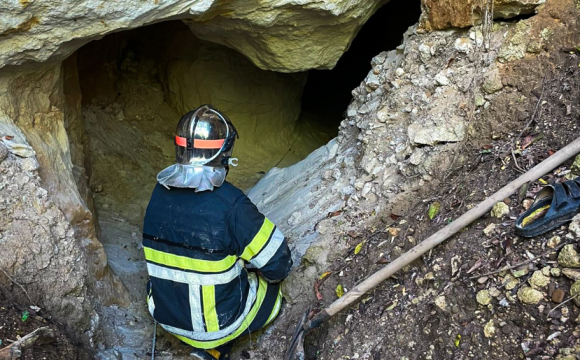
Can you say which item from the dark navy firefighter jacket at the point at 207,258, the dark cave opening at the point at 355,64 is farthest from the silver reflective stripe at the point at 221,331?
the dark cave opening at the point at 355,64

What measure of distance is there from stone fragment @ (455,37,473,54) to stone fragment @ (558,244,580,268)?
1.54 meters

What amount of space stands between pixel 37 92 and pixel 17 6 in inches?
34.6

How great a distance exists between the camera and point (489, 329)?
1905mm

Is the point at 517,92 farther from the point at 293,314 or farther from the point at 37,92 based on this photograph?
the point at 37,92

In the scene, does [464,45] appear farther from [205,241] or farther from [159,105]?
[159,105]

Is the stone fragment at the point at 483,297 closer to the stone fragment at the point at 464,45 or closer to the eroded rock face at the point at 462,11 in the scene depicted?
the stone fragment at the point at 464,45

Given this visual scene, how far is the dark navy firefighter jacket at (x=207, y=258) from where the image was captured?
2533 millimetres

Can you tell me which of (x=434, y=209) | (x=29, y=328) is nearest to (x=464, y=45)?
(x=434, y=209)

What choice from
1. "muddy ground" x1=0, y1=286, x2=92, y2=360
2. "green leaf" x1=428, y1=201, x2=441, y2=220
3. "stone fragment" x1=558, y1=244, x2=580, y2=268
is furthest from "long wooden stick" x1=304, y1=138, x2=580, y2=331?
"muddy ground" x1=0, y1=286, x2=92, y2=360

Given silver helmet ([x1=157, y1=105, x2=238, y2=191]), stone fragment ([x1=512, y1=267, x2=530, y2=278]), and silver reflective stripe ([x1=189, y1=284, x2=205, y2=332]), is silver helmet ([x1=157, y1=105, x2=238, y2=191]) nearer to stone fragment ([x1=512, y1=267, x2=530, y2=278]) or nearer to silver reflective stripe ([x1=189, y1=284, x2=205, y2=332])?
silver reflective stripe ([x1=189, y1=284, x2=205, y2=332])

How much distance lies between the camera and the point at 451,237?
2.26m

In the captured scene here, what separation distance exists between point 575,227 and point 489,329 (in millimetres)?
519

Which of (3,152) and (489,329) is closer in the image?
(489,329)

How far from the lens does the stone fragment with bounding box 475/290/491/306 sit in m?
1.97
